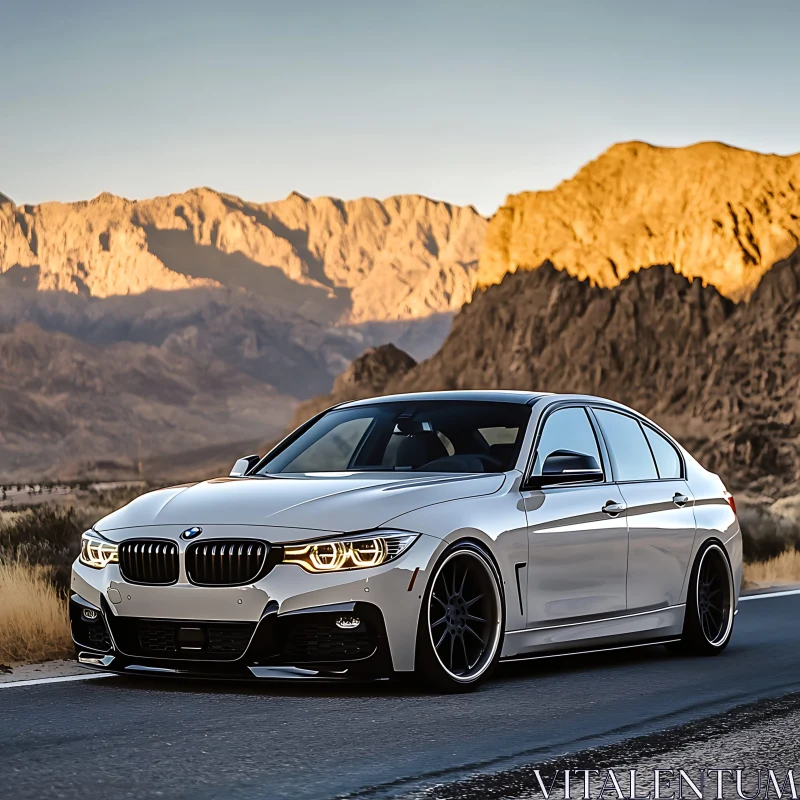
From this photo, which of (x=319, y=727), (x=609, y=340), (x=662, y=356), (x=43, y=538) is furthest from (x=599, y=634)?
(x=609, y=340)

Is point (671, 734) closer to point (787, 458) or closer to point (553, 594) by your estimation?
point (553, 594)

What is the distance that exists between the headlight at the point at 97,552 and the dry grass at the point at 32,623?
71.6 inches

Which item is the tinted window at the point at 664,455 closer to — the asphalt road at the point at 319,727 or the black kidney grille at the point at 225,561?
the asphalt road at the point at 319,727

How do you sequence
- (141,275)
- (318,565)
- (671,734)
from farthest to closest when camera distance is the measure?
(141,275) → (318,565) → (671,734)

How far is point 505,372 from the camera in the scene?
78.7 m

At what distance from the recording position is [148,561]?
26.3ft

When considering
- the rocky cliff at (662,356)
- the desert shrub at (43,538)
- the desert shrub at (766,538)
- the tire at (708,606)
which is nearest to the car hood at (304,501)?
the tire at (708,606)

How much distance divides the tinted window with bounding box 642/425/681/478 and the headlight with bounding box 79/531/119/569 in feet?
13.0

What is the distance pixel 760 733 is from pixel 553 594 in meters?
2.00

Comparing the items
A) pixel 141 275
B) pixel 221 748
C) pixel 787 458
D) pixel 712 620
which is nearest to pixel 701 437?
pixel 787 458

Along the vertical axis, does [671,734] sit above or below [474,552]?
below

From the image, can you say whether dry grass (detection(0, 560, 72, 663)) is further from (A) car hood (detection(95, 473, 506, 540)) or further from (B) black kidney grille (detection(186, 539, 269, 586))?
(B) black kidney grille (detection(186, 539, 269, 586))

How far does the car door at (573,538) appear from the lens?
28.8ft

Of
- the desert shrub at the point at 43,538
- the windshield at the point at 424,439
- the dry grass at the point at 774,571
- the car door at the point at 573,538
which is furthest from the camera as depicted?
the dry grass at the point at 774,571
